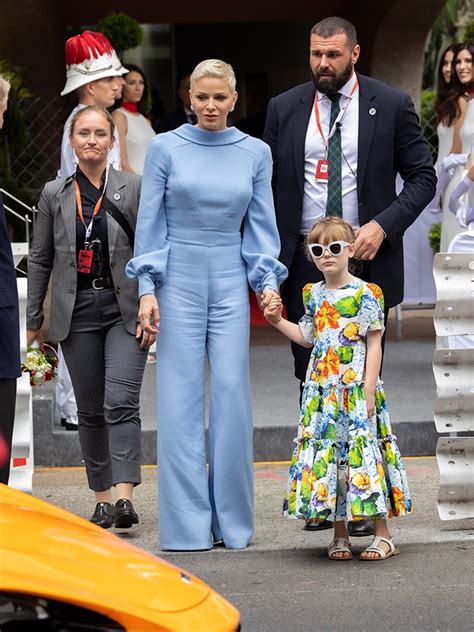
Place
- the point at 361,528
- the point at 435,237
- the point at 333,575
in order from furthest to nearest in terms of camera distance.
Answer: the point at 435,237, the point at 361,528, the point at 333,575

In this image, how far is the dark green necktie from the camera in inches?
259

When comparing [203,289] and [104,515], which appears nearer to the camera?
[203,289]

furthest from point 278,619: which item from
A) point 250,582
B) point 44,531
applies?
point 44,531

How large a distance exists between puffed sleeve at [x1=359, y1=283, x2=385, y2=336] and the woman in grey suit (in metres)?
1.09

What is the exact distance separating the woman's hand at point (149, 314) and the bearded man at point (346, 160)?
0.79m

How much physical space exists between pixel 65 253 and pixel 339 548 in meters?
1.82

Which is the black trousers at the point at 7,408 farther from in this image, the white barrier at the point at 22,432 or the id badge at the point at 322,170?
the id badge at the point at 322,170

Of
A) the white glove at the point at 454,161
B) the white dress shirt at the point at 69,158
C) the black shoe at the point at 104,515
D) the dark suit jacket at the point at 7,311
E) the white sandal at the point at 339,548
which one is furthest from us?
the white glove at the point at 454,161

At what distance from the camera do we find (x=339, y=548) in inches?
242

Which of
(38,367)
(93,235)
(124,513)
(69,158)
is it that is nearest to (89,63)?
(69,158)

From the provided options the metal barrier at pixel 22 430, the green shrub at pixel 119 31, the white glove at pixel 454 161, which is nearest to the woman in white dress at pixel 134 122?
the green shrub at pixel 119 31

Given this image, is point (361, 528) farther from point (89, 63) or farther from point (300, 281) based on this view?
point (89, 63)

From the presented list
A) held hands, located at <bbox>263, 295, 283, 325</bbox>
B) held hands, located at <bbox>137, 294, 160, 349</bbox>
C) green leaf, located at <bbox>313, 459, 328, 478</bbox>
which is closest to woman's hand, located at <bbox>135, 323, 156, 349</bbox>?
held hands, located at <bbox>137, 294, 160, 349</bbox>

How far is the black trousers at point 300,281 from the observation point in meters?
6.66
